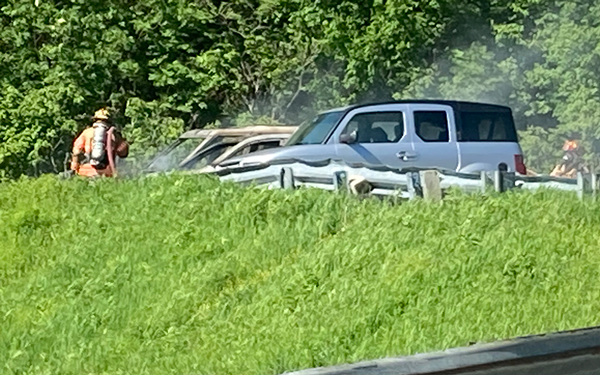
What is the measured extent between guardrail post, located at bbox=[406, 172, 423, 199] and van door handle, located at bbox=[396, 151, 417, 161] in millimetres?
3186

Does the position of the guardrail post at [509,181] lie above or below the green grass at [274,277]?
above

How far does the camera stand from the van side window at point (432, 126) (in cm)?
1620

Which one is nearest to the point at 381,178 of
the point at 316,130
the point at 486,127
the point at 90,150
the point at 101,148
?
the point at 316,130

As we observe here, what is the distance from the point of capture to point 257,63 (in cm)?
2709

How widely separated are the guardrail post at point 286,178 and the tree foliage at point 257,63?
11824 mm

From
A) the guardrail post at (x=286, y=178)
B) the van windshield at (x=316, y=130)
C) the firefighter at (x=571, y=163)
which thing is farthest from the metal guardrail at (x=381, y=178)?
the firefighter at (x=571, y=163)

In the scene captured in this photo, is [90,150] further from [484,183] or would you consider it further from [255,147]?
[484,183]

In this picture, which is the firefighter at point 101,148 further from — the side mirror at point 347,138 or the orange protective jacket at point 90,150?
the side mirror at point 347,138

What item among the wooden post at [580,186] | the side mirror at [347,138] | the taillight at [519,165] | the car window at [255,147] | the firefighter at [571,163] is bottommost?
the firefighter at [571,163]

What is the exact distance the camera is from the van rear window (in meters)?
16.6

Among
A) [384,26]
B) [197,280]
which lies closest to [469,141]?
[197,280]

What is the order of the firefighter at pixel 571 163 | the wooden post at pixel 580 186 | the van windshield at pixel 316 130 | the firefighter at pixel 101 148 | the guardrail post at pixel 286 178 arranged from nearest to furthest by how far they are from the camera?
the wooden post at pixel 580 186, the guardrail post at pixel 286 178, the van windshield at pixel 316 130, the firefighter at pixel 101 148, the firefighter at pixel 571 163

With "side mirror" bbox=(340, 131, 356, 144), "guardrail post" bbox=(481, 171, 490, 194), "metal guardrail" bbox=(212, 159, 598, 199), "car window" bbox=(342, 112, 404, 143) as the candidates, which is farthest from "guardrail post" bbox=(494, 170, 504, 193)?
"car window" bbox=(342, 112, 404, 143)

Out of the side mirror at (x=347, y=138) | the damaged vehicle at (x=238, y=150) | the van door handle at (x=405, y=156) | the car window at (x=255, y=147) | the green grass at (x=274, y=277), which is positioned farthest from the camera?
the car window at (x=255, y=147)
